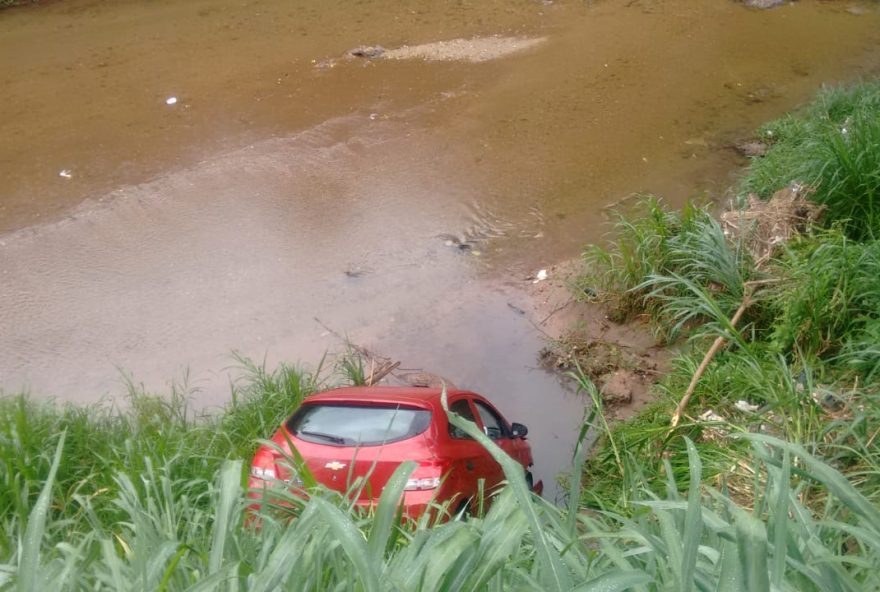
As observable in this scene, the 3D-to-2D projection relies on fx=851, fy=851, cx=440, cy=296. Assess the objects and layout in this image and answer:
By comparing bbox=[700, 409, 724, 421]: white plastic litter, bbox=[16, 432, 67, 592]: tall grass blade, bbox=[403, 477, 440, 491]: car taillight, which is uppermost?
bbox=[16, 432, 67, 592]: tall grass blade

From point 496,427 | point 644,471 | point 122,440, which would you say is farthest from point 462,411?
point 122,440

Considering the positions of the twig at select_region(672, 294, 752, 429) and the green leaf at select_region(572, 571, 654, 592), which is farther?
the twig at select_region(672, 294, 752, 429)

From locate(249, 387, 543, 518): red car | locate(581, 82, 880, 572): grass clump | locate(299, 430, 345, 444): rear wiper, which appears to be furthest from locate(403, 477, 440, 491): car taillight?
locate(581, 82, 880, 572): grass clump

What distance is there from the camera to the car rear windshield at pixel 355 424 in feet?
17.8

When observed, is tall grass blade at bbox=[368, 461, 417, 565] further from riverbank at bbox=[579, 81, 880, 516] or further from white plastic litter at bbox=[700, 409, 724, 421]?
white plastic litter at bbox=[700, 409, 724, 421]

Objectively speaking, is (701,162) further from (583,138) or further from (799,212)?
(799,212)

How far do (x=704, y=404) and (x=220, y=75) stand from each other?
9.67 m

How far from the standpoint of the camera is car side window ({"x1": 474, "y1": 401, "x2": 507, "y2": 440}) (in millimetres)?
6536

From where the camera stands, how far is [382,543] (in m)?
2.03

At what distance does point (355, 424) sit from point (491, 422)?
1.57 metres

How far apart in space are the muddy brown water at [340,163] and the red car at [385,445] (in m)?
1.91

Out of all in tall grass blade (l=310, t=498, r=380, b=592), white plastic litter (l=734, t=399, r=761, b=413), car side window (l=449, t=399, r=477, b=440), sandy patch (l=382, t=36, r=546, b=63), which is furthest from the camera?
sandy patch (l=382, t=36, r=546, b=63)

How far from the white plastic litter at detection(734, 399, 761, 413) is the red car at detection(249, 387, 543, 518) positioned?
6.00 ft

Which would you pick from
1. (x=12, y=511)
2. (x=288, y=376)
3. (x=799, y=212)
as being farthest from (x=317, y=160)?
(x=12, y=511)
